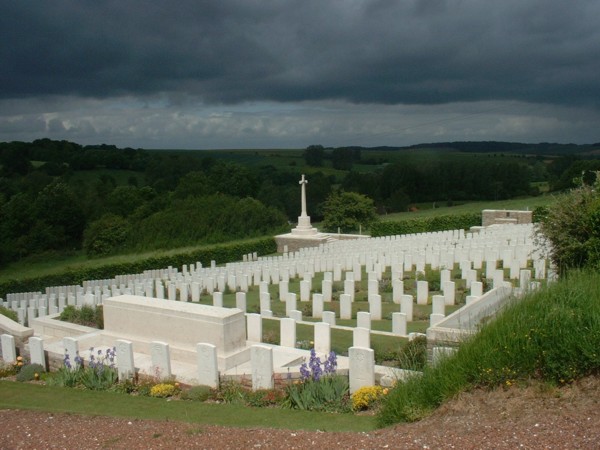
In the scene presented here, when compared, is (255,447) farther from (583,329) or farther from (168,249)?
(168,249)

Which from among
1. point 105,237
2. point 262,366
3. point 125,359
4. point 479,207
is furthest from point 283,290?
point 479,207

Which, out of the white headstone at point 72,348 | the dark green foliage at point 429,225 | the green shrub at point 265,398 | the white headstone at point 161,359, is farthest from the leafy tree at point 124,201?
the green shrub at point 265,398

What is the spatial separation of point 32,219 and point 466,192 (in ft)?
152

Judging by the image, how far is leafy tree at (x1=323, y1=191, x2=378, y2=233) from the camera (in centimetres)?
3738

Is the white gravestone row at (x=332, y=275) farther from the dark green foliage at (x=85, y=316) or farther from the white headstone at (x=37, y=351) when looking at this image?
the white headstone at (x=37, y=351)

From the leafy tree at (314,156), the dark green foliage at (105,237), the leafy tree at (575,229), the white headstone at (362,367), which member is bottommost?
the dark green foliage at (105,237)

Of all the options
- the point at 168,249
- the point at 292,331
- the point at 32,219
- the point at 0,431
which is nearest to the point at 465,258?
the point at 292,331

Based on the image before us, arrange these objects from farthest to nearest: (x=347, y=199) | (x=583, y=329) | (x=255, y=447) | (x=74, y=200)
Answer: (x=74, y=200)
(x=347, y=199)
(x=583, y=329)
(x=255, y=447)

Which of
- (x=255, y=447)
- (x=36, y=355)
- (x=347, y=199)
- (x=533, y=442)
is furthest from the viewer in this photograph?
(x=347, y=199)

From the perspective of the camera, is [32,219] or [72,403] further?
[32,219]

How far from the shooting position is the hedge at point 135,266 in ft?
75.0

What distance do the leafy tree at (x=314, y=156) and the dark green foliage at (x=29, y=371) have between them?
3491 inches

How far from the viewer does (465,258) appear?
60.2ft

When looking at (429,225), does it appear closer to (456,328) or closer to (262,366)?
(456,328)
